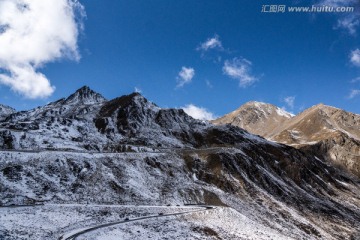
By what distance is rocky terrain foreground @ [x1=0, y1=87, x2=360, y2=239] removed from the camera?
37.2 meters

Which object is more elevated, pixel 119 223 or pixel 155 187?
pixel 155 187

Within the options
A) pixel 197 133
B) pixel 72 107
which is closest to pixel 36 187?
pixel 197 133

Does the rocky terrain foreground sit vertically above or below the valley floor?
above

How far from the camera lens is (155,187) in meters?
67.6

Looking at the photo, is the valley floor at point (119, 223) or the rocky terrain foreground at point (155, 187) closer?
the valley floor at point (119, 223)

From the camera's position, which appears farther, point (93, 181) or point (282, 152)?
point (282, 152)

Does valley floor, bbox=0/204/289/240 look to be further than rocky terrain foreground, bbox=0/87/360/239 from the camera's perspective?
No

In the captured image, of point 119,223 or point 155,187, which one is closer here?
point 119,223

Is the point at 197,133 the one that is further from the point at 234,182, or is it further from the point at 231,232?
the point at 231,232

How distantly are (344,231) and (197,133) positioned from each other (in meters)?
74.2

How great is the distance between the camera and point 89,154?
7175 cm

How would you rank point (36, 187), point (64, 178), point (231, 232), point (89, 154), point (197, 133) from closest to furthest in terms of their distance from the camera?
point (231, 232)
point (36, 187)
point (64, 178)
point (89, 154)
point (197, 133)

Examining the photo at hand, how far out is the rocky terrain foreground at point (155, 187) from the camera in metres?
37.2

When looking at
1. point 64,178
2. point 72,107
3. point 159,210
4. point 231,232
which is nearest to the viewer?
point 231,232
